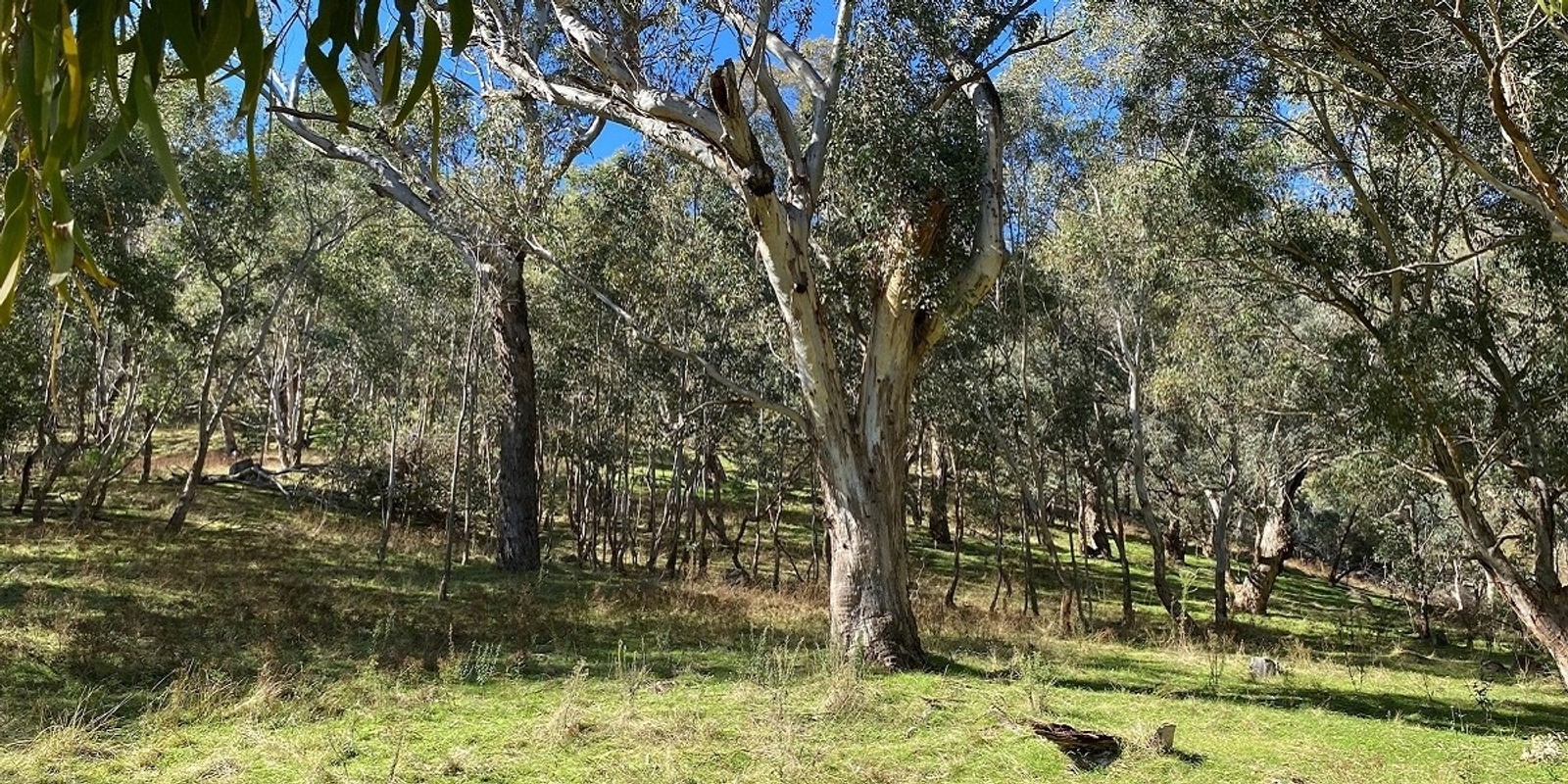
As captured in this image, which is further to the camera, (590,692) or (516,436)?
(516,436)

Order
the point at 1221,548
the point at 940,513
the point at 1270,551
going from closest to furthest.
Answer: the point at 1221,548, the point at 1270,551, the point at 940,513

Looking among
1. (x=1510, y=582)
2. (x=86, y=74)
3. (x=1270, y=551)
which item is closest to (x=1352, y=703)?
(x=1510, y=582)

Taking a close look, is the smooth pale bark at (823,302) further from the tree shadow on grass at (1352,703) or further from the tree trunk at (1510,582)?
the tree trunk at (1510,582)

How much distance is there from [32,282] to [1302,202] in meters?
14.8

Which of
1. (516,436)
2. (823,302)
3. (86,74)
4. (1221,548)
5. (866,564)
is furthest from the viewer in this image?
(1221,548)

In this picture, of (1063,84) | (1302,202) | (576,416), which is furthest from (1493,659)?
(576,416)

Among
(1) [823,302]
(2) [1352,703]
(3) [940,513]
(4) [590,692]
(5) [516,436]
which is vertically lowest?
(4) [590,692]

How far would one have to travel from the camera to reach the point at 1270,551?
19.0 m

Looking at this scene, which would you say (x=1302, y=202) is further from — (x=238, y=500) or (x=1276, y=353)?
(x=238, y=500)

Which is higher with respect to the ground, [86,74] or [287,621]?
[86,74]

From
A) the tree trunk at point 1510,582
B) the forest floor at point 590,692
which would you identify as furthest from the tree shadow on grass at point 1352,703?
the tree trunk at point 1510,582

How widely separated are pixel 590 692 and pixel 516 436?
7027 millimetres

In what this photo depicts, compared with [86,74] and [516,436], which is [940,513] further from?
[86,74]

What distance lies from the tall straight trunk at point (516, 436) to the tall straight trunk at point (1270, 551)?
13449 millimetres
